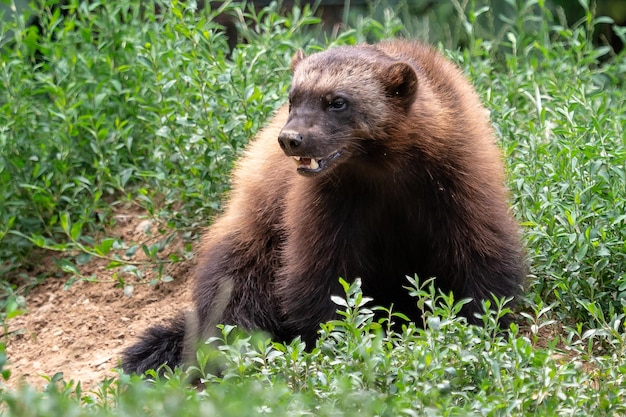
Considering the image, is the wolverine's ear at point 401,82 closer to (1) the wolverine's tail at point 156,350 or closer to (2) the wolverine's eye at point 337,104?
(2) the wolverine's eye at point 337,104

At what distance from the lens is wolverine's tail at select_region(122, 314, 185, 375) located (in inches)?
195

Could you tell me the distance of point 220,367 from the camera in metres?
4.77

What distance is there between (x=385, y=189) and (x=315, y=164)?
1.43ft

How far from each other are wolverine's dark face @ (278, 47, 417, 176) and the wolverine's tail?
1.21m

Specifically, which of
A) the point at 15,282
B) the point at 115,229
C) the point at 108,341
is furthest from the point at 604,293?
the point at 15,282

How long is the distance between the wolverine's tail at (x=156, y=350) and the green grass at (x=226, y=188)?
0.50 ft

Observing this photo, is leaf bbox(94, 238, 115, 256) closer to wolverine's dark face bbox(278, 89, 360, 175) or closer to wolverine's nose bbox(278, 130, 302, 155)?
wolverine's dark face bbox(278, 89, 360, 175)

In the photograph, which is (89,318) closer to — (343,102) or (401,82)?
(343,102)

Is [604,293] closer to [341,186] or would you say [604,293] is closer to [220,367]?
[341,186]

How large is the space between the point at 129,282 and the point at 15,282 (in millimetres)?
764

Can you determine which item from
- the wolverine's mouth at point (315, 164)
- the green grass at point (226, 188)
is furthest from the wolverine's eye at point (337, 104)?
the green grass at point (226, 188)

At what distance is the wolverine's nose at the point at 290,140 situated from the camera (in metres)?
4.27

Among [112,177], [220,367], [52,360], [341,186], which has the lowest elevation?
[52,360]

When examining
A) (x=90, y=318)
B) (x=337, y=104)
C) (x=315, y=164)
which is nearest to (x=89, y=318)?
(x=90, y=318)
